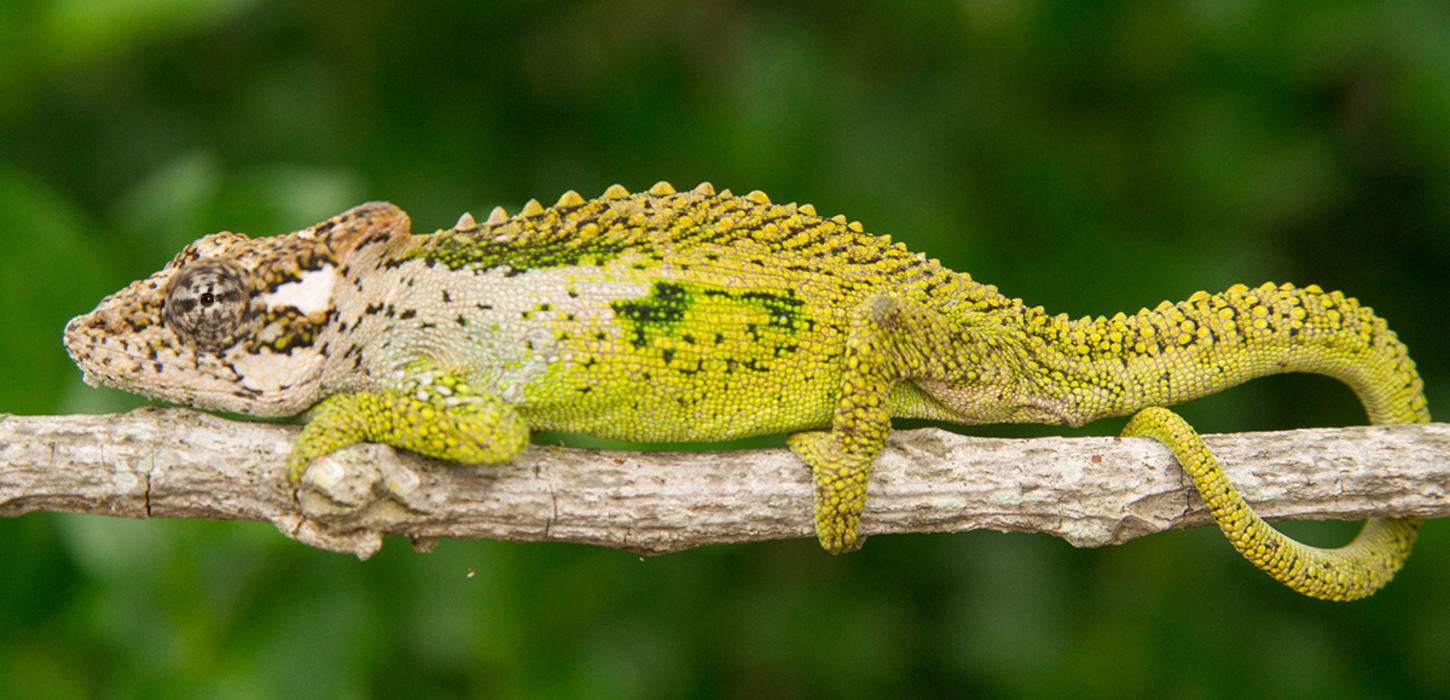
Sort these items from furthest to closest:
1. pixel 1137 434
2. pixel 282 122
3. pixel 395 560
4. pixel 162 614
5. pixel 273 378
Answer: pixel 282 122
pixel 395 560
pixel 162 614
pixel 1137 434
pixel 273 378

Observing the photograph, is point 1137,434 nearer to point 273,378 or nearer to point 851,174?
point 851,174

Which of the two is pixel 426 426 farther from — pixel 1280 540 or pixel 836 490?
pixel 1280 540

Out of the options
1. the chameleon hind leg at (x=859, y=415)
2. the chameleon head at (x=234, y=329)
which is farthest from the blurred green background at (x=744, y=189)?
the chameleon hind leg at (x=859, y=415)

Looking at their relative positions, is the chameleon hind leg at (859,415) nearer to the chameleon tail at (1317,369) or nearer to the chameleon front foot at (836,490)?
the chameleon front foot at (836,490)

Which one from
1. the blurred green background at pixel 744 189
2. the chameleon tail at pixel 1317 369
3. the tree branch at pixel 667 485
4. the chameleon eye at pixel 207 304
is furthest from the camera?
the blurred green background at pixel 744 189

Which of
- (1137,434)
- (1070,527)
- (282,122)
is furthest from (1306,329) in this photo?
(282,122)

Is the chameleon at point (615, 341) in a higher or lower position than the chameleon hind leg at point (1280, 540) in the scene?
higher

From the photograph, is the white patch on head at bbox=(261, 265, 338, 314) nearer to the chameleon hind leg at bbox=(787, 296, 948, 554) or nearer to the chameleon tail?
the chameleon hind leg at bbox=(787, 296, 948, 554)

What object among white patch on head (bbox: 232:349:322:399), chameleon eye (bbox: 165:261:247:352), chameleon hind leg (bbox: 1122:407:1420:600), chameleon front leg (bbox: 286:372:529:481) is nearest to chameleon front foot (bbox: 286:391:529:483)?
chameleon front leg (bbox: 286:372:529:481)

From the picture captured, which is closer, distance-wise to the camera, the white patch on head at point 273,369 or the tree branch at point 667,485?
the tree branch at point 667,485
